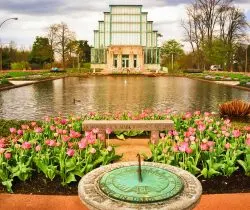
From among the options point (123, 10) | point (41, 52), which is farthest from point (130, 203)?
point (41, 52)

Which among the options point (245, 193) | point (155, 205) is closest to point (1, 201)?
point (155, 205)

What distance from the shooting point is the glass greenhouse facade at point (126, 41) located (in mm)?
73438

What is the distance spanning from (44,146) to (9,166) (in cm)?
110

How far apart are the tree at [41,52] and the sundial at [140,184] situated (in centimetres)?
7190

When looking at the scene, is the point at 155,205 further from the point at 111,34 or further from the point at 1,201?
the point at 111,34

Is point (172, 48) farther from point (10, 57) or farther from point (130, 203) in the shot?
point (130, 203)

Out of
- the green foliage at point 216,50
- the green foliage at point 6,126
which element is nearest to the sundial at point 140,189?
the green foliage at point 6,126

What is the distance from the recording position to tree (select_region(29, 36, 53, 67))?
7469cm

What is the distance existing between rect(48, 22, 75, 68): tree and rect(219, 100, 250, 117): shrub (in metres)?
63.1

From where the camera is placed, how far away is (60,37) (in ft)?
247

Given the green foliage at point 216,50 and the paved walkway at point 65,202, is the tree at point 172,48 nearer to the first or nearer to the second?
the green foliage at point 216,50

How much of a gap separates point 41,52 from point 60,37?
486 cm

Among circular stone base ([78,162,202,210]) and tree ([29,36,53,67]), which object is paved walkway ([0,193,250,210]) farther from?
tree ([29,36,53,67])

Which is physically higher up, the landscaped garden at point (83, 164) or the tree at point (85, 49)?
the tree at point (85, 49)
